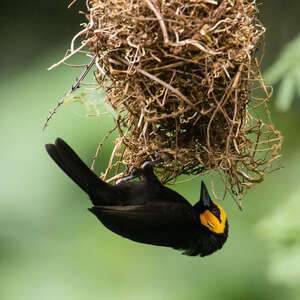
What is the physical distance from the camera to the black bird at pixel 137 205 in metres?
2.99

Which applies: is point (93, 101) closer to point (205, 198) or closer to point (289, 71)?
point (205, 198)

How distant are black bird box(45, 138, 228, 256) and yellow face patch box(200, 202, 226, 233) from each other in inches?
2.5

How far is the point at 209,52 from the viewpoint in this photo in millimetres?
2463

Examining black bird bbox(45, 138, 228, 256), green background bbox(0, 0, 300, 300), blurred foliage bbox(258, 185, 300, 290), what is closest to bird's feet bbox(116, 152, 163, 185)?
black bird bbox(45, 138, 228, 256)

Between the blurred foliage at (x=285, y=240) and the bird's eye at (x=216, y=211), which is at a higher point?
the bird's eye at (x=216, y=211)

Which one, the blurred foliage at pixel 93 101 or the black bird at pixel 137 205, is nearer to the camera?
the blurred foliage at pixel 93 101

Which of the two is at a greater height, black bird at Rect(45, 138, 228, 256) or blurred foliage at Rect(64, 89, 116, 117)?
blurred foliage at Rect(64, 89, 116, 117)

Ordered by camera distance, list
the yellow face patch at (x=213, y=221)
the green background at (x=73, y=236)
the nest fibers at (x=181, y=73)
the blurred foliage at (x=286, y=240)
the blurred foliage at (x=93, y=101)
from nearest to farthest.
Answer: the nest fibers at (x=181, y=73) < the blurred foliage at (x=93, y=101) < the blurred foliage at (x=286, y=240) < the yellow face patch at (x=213, y=221) < the green background at (x=73, y=236)

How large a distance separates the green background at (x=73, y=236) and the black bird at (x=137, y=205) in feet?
6.04

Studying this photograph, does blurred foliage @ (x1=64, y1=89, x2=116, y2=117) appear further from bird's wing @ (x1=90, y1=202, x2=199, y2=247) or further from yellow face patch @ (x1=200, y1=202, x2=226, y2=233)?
yellow face patch @ (x1=200, y1=202, x2=226, y2=233)

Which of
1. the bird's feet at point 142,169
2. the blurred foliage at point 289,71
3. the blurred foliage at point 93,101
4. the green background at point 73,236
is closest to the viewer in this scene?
the blurred foliage at point 93,101

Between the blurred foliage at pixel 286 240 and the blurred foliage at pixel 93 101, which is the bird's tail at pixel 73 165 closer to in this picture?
the blurred foliage at pixel 93 101

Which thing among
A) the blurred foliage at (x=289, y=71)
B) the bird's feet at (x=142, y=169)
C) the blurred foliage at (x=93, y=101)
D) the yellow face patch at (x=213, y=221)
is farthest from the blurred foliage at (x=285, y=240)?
the blurred foliage at (x=93, y=101)

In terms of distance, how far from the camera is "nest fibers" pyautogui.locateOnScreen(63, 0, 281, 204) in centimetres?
254
